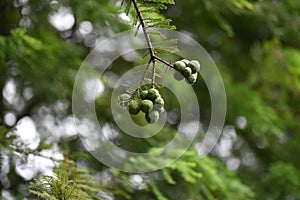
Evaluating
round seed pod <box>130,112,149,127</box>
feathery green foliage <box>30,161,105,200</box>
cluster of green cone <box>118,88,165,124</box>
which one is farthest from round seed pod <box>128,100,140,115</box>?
round seed pod <box>130,112,149,127</box>

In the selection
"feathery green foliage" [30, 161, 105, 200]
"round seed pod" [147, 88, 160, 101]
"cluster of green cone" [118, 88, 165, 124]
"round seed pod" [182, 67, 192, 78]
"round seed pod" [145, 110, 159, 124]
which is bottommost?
"feathery green foliage" [30, 161, 105, 200]

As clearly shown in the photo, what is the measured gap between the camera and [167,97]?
202 cm

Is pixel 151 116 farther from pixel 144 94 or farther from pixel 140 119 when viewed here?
pixel 140 119

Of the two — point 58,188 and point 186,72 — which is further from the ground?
point 186,72

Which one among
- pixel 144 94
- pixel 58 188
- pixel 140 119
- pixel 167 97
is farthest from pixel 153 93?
pixel 167 97

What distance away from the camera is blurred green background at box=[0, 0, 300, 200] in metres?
1.41

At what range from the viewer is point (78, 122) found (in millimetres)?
1635

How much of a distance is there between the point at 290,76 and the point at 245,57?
0.43 m

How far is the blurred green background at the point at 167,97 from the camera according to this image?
4.62 feet

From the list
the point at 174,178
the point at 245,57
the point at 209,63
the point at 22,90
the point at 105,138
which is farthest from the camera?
the point at 245,57

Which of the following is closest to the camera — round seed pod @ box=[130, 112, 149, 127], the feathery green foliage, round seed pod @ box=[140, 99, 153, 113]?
round seed pod @ box=[140, 99, 153, 113]

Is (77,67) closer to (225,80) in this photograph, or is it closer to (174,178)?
(174,178)

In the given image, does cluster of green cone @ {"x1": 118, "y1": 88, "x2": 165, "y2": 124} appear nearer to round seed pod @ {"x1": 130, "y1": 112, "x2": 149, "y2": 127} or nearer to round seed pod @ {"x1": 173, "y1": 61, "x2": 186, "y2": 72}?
round seed pod @ {"x1": 173, "y1": 61, "x2": 186, "y2": 72}

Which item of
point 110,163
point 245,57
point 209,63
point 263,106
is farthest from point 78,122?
point 245,57
